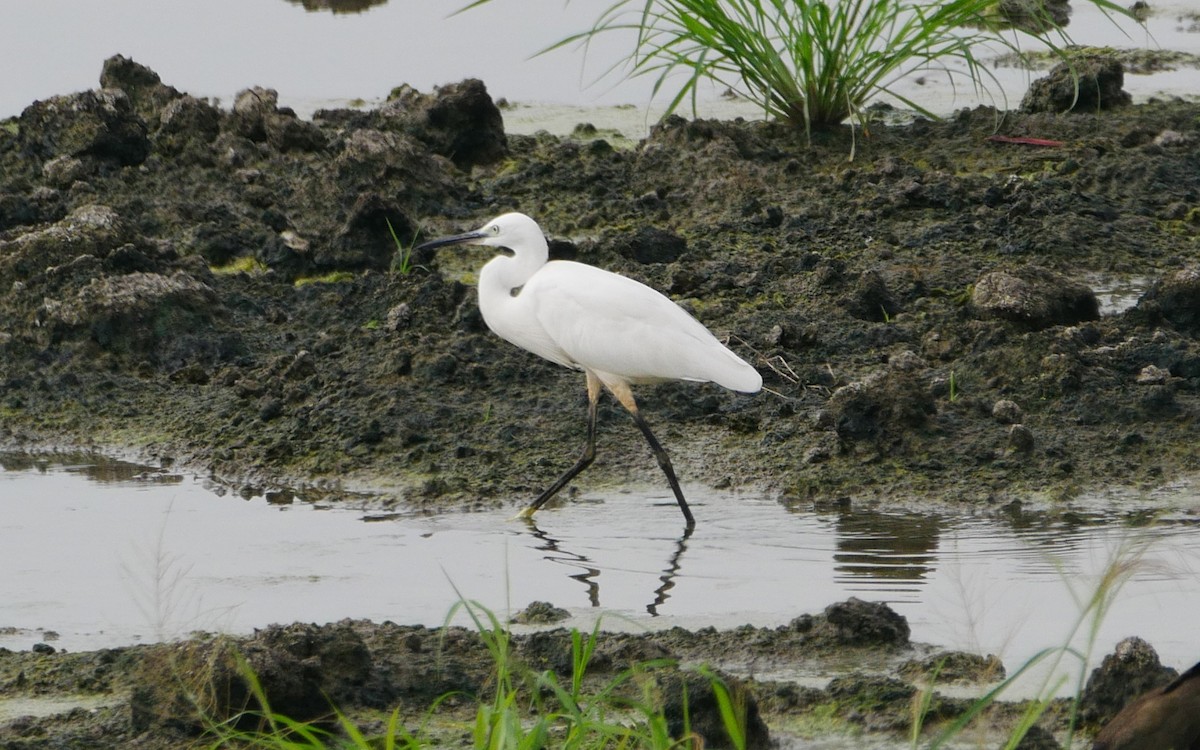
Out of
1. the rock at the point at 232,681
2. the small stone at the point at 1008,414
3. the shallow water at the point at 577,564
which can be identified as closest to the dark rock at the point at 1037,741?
the shallow water at the point at 577,564

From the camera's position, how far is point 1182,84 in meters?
12.3

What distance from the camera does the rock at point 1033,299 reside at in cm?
744

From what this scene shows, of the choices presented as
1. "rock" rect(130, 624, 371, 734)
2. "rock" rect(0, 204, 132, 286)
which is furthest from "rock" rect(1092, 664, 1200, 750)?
"rock" rect(0, 204, 132, 286)

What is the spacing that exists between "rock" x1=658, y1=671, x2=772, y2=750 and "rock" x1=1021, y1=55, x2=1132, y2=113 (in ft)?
23.7

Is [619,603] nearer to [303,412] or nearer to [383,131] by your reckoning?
[303,412]

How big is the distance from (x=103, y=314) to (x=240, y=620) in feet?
10.4

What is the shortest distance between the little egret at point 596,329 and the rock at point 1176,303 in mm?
2030

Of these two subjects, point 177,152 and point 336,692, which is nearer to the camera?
point 336,692

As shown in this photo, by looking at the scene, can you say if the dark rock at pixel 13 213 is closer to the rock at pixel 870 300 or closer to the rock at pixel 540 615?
the rock at pixel 870 300

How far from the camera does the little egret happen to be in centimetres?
654

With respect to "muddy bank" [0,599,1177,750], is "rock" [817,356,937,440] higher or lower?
A: higher

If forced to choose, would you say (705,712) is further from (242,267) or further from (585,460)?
(242,267)

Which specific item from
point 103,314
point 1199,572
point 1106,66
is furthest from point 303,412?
point 1106,66

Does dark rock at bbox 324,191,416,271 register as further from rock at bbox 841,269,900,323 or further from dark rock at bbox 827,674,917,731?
dark rock at bbox 827,674,917,731
